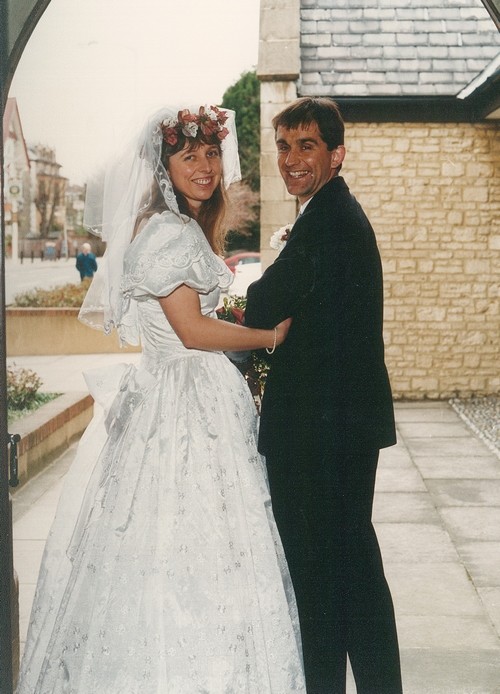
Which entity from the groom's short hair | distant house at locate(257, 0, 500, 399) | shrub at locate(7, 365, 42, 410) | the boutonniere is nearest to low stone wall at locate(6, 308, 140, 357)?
distant house at locate(257, 0, 500, 399)

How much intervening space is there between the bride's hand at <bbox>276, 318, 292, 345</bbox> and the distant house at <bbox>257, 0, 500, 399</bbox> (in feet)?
21.7

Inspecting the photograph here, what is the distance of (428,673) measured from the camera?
3203 millimetres

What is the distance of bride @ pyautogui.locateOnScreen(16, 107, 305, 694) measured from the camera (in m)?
2.40

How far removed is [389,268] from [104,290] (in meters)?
7.00

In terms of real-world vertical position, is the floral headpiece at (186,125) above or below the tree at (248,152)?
below

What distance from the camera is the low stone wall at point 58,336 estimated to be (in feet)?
38.7

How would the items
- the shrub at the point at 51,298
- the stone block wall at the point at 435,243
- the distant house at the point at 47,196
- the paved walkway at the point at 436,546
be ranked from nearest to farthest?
A: 1. the paved walkway at the point at 436,546
2. the stone block wall at the point at 435,243
3. the shrub at the point at 51,298
4. the distant house at the point at 47,196

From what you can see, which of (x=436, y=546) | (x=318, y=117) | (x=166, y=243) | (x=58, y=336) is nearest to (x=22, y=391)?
(x=436, y=546)

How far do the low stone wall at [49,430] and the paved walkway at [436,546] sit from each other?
0.44 ft

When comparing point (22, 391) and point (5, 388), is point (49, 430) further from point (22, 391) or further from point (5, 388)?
point (5, 388)

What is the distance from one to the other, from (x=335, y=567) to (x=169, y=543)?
536mm

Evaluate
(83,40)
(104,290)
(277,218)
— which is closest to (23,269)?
(277,218)

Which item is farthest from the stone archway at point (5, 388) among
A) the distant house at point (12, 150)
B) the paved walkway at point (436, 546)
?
the paved walkway at point (436, 546)

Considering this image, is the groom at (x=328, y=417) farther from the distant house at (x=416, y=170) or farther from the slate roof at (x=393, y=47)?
the slate roof at (x=393, y=47)
